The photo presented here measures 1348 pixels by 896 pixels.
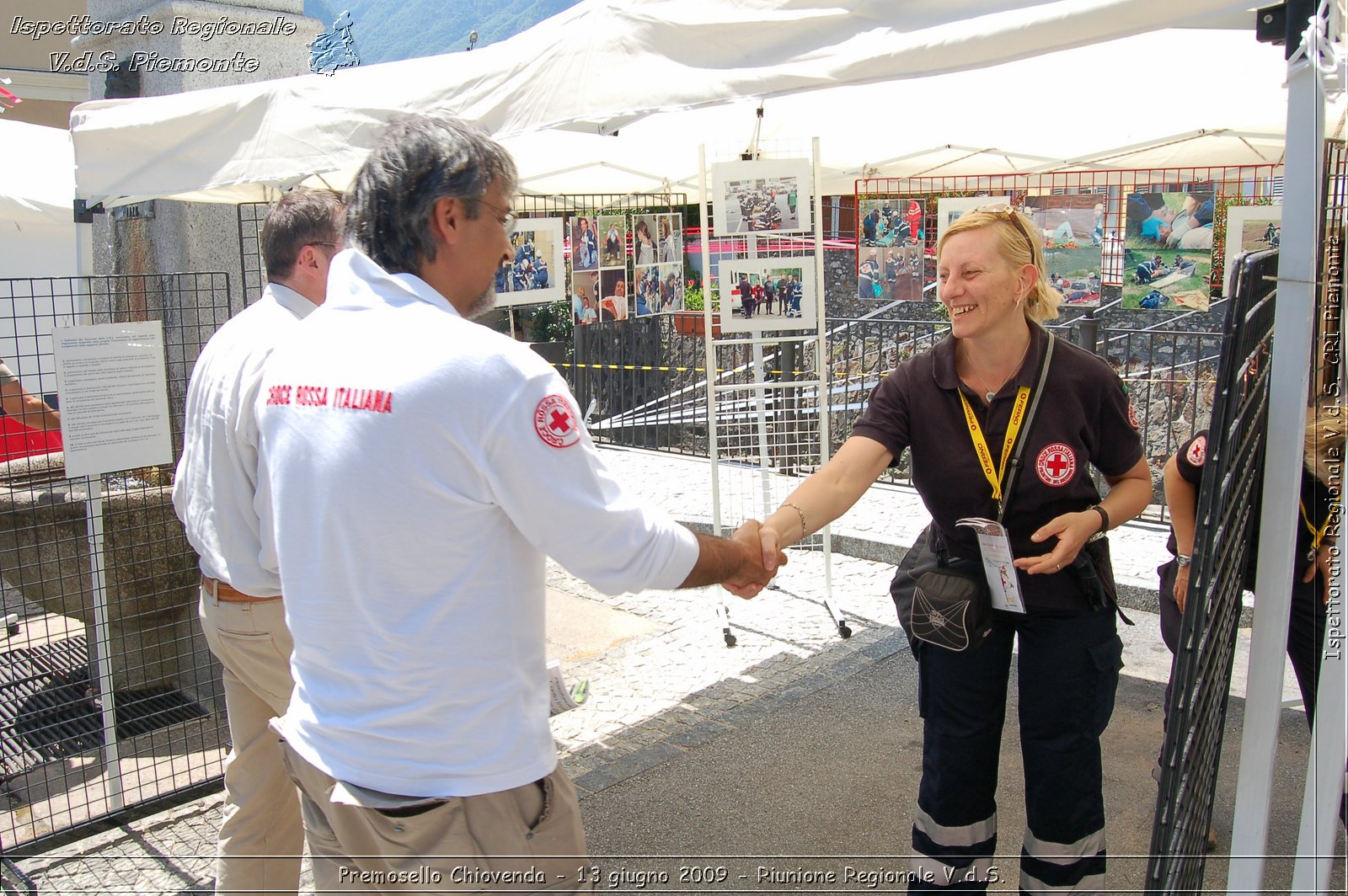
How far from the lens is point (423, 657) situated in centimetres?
168

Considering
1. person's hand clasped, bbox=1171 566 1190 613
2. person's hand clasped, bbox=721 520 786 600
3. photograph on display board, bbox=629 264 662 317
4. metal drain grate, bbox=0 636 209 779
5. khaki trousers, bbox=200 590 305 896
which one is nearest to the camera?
person's hand clasped, bbox=721 520 786 600

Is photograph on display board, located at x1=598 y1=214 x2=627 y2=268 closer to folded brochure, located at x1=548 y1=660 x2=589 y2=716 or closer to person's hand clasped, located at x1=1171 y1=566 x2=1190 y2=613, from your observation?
person's hand clasped, located at x1=1171 y1=566 x2=1190 y2=613

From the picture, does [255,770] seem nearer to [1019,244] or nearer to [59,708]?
[59,708]

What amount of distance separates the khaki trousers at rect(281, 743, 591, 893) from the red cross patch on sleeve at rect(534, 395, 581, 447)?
24.5 inches

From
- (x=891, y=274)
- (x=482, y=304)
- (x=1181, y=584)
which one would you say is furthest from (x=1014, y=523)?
(x=891, y=274)

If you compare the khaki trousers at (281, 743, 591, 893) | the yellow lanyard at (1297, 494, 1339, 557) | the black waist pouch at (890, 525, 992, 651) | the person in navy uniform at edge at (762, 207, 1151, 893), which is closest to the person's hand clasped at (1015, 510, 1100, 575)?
the person in navy uniform at edge at (762, 207, 1151, 893)

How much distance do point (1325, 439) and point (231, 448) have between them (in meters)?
2.73

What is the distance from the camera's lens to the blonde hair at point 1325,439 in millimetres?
2375

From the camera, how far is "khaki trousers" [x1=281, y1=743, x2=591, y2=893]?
67.9 inches

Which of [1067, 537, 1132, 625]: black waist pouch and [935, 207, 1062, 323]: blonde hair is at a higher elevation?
[935, 207, 1062, 323]: blonde hair

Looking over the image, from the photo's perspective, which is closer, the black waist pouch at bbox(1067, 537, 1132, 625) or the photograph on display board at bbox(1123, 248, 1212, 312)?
the black waist pouch at bbox(1067, 537, 1132, 625)

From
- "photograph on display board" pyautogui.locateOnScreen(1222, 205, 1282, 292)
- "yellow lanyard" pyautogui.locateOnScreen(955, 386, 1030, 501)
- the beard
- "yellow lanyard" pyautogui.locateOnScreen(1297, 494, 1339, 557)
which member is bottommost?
"yellow lanyard" pyautogui.locateOnScreen(1297, 494, 1339, 557)

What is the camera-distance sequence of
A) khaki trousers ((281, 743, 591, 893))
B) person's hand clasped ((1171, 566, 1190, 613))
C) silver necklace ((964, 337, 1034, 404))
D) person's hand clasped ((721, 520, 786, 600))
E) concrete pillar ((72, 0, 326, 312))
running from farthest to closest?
concrete pillar ((72, 0, 326, 312)), person's hand clasped ((1171, 566, 1190, 613)), silver necklace ((964, 337, 1034, 404)), person's hand clasped ((721, 520, 786, 600)), khaki trousers ((281, 743, 591, 893))

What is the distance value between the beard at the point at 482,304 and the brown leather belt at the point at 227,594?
136 cm
